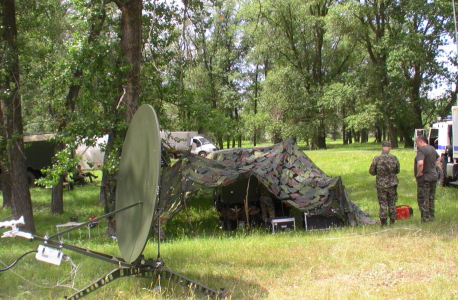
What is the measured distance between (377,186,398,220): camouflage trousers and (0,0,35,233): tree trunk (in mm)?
8317

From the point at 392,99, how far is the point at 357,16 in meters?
6.87

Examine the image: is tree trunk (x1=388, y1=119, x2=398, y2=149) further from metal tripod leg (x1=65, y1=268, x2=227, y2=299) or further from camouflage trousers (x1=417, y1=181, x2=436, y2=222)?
metal tripod leg (x1=65, y1=268, x2=227, y2=299)

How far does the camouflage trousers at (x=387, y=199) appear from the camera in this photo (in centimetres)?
846

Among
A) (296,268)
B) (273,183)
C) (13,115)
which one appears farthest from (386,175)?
(13,115)

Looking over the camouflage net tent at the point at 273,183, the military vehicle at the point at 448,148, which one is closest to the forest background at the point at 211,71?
the camouflage net tent at the point at 273,183

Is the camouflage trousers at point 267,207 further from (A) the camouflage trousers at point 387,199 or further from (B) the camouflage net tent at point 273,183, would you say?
(A) the camouflage trousers at point 387,199

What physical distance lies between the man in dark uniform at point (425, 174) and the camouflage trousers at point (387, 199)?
63cm

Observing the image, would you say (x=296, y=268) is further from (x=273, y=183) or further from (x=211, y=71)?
(x=211, y=71)

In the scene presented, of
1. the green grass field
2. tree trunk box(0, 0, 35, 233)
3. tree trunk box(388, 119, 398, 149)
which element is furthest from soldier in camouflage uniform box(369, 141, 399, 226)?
tree trunk box(388, 119, 398, 149)

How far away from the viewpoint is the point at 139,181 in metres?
4.69

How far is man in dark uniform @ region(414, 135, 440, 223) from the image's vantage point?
28.2ft

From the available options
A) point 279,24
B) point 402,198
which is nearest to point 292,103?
point 279,24

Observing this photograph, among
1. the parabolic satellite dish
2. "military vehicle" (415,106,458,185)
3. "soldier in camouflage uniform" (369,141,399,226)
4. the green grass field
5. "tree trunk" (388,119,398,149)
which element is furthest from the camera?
"tree trunk" (388,119,398,149)

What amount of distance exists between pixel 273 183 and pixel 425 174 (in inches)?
138
